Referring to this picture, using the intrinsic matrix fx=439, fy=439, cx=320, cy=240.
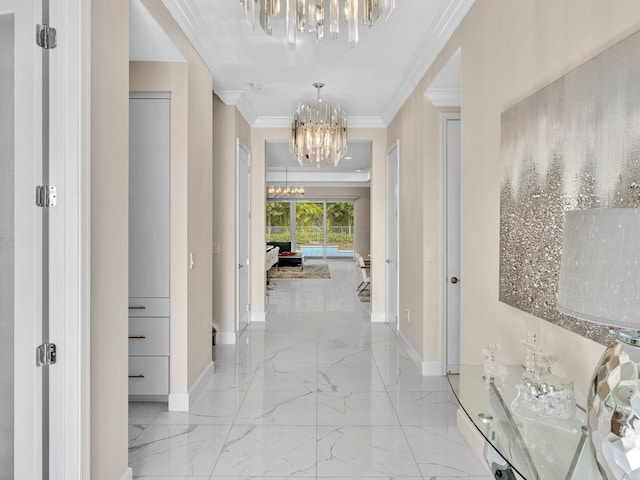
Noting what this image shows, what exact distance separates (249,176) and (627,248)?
17.6 ft

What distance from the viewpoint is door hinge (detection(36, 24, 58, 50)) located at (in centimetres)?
163

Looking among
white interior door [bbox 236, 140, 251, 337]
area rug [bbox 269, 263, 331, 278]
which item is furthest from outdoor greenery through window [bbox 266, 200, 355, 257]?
white interior door [bbox 236, 140, 251, 337]

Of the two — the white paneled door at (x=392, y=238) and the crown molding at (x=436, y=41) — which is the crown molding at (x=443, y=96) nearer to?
the crown molding at (x=436, y=41)

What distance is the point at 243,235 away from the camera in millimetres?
5496

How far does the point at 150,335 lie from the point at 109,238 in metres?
1.45

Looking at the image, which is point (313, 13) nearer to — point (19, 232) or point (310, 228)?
point (19, 232)

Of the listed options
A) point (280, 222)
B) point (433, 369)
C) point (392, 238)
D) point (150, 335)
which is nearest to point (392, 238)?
point (392, 238)

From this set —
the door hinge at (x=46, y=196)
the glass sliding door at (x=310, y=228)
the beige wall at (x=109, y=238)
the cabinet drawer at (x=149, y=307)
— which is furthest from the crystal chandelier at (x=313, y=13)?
the glass sliding door at (x=310, y=228)

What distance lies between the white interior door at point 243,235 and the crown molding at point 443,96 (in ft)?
7.33

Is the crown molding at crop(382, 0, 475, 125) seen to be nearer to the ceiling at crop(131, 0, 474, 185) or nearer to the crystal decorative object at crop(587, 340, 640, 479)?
the ceiling at crop(131, 0, 474, 185)

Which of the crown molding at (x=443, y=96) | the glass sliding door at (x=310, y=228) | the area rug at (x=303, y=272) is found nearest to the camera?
the crown molding at (x=443, y=96)

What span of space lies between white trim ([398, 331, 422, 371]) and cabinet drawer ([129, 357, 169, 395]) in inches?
88.1

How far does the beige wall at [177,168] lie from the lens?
3137 millimetres

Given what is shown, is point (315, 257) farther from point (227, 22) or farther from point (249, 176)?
point (227, 22)
